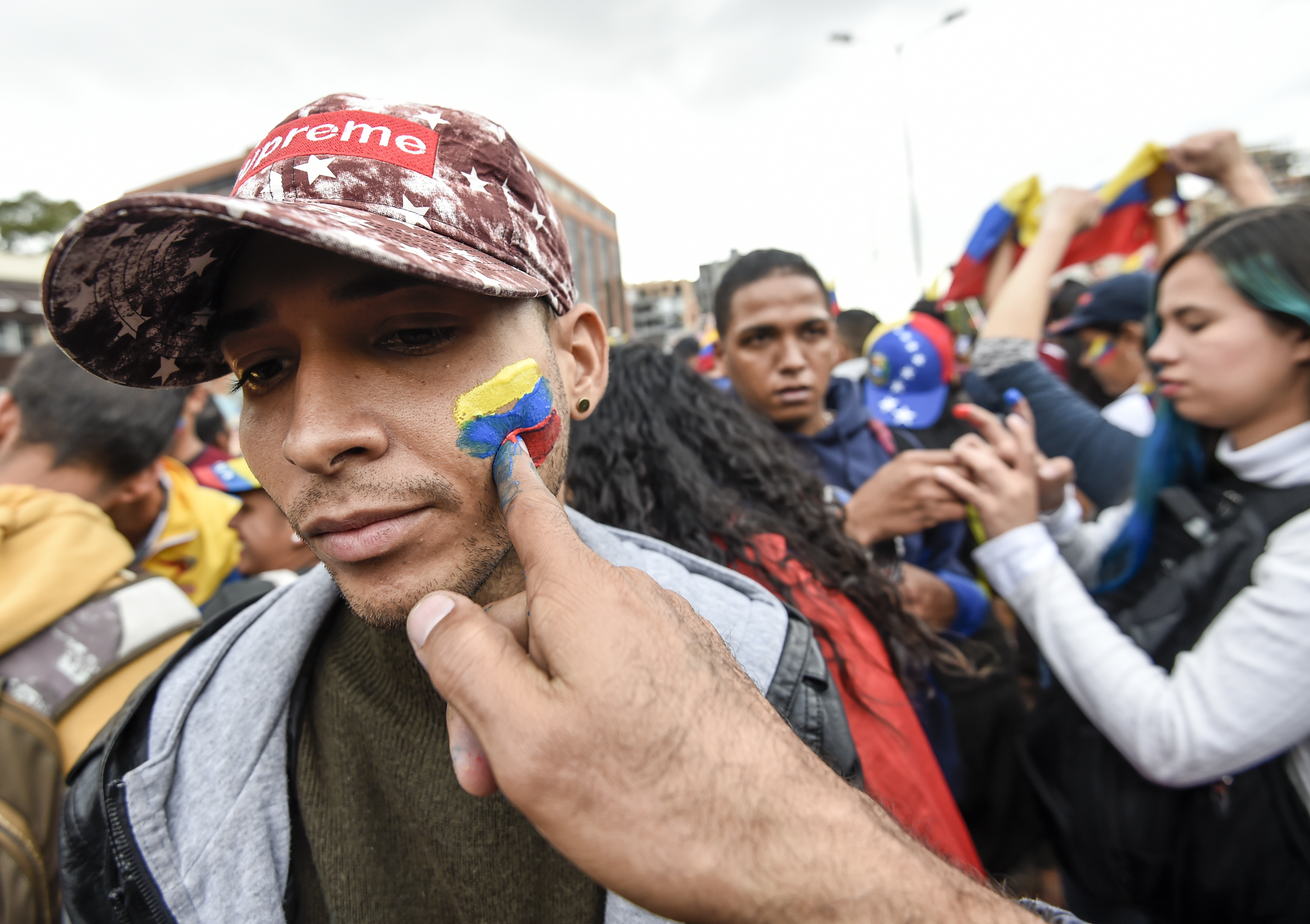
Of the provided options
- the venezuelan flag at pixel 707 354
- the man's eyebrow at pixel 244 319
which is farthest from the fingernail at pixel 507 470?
the venezuelan flag at pixel 707 354

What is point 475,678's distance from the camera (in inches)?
25.5

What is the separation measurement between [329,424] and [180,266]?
0.43m

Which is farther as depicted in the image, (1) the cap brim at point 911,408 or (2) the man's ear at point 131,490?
(1) the cap brim at point 911,408

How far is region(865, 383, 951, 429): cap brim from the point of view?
3.67 m

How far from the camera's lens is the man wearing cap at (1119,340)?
12.7 ft

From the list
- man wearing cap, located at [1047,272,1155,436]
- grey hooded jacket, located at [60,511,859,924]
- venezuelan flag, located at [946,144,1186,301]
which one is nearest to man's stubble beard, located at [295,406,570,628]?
grey hooded jacket, located at [60,511,859,924]

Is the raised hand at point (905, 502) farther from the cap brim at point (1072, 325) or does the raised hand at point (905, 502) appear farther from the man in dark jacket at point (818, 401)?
the cap brim at point (1072, 325)

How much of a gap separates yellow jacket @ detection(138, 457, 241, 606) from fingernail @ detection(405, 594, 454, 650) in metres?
2.54

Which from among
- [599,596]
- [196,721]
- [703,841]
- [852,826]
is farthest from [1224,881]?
[196,721]

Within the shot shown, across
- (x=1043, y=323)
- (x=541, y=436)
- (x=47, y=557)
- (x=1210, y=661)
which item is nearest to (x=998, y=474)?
(x=1210, y=661)

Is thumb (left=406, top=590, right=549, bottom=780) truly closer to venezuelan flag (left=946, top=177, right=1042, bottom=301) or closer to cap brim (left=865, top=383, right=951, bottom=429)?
cap brim (left=865, top=383, right=951, bottom=429)

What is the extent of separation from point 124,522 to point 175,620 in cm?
111

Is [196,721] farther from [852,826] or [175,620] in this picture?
[852,826]

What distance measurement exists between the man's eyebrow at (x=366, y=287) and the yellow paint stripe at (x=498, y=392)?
0.61 feet
